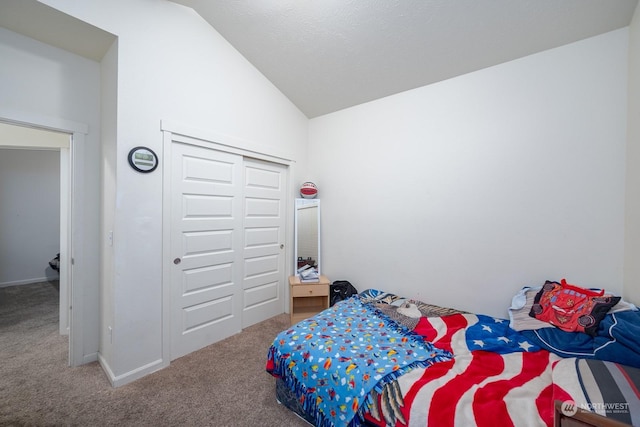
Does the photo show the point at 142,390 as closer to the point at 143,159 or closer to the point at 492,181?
the point at 143,159

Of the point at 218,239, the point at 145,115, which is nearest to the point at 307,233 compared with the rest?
the point at 218,239

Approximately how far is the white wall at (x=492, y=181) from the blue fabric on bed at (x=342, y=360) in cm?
92

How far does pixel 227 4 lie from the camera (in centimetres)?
214

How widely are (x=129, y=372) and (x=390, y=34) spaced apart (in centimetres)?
356

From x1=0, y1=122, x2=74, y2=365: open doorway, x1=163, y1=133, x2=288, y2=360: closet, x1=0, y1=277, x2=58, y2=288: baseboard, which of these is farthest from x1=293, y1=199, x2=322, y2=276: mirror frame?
x1=0, y1=277, x2=58, y2=288: baseboard

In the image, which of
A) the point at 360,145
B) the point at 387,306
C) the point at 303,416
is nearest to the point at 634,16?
the point at 360,145

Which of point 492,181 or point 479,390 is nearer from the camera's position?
point 479,390

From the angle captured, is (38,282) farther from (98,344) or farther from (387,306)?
(387,306)

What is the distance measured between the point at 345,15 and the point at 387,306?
8.69ft

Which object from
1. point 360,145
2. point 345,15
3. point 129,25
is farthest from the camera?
point 360,145

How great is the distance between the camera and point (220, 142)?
247 cm

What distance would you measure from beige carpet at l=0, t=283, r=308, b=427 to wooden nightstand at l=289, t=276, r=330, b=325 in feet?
1.79

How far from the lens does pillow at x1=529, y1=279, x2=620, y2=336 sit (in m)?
1.52

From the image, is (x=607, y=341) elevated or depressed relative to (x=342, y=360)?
elevated
